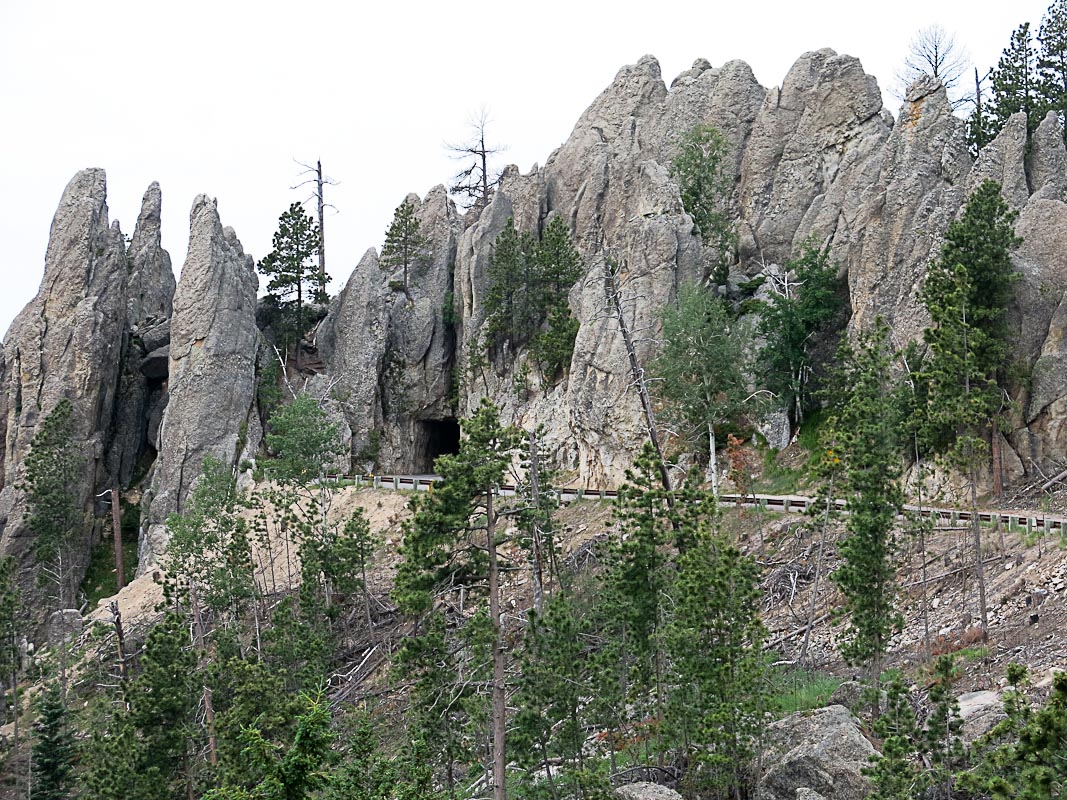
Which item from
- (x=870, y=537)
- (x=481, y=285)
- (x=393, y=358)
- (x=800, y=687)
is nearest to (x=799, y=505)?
(x=800, y=687)

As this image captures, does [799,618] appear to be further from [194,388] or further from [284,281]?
[284,281]

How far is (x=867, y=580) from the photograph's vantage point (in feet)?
76.1

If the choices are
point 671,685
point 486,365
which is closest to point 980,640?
point 671,685

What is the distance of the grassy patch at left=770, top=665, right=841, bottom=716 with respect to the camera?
24.2 m

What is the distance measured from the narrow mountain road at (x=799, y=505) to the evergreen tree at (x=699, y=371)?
315cm

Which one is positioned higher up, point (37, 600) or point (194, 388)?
point (194, 388)

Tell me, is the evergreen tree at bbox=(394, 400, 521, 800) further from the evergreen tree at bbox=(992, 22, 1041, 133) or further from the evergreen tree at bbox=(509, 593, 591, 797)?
the evergreen tree at bbox=(992, 22, 1041, 133)

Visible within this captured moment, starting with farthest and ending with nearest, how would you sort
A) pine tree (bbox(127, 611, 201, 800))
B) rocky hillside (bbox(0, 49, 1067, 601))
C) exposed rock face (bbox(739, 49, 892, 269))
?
exposed rock face (bbox(739, 49, 892, 269))
rocky hillside (bbox(0, 49, 1067, 601))
pine tree (bbox(127, 611, 201, 800))

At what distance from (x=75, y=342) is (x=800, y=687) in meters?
49.0

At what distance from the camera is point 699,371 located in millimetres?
42281

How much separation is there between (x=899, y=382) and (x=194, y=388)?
36.9 metres

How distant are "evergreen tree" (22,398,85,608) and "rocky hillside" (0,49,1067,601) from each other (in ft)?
4.87

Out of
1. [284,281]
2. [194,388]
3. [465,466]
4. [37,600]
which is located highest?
[284,281]

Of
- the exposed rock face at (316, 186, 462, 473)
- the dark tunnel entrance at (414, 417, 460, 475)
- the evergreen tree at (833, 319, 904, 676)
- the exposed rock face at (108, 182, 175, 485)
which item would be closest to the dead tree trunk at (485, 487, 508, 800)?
the evergreen tree at (833, 319, 904, 676)
